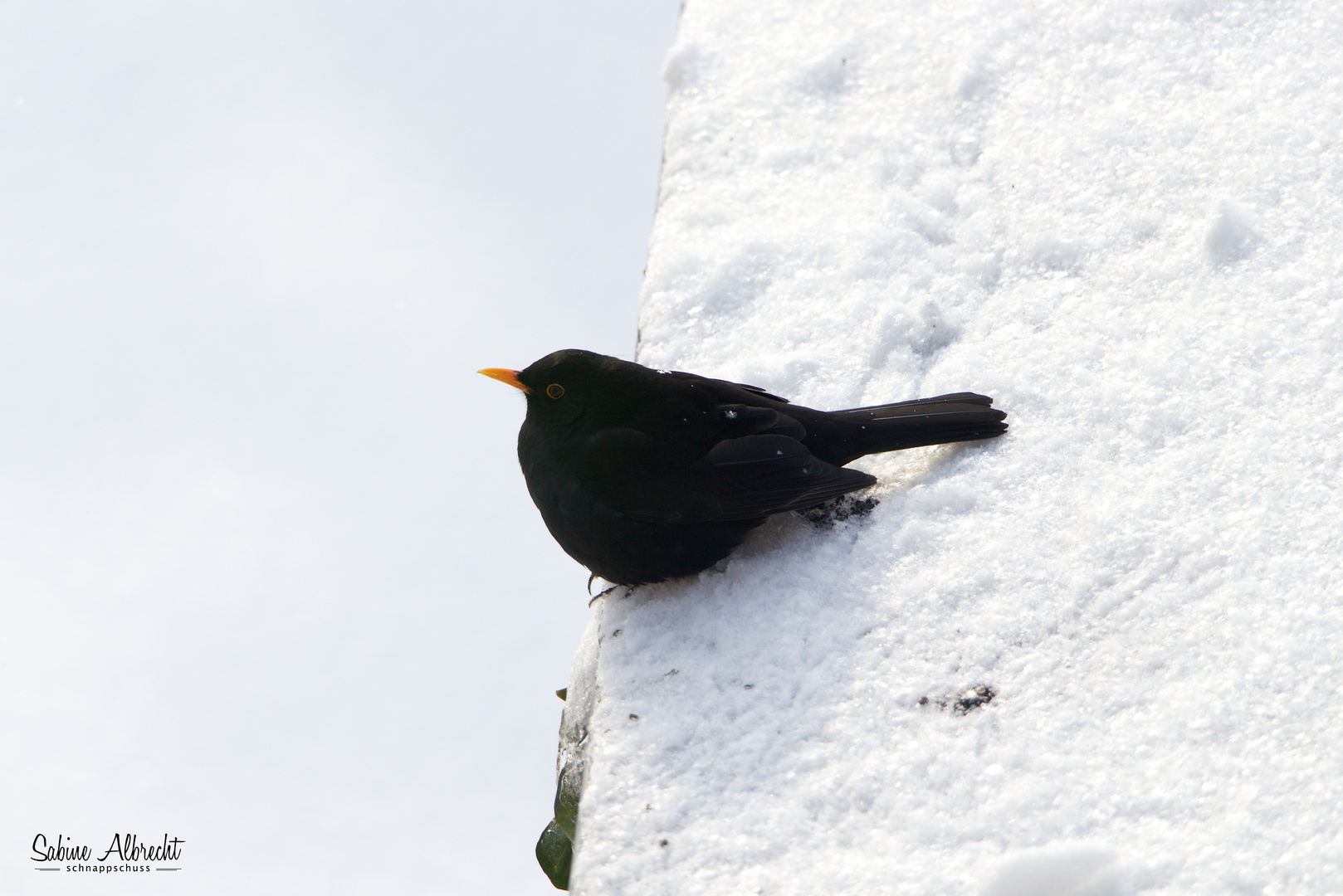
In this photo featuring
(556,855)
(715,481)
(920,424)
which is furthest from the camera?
(556,855)

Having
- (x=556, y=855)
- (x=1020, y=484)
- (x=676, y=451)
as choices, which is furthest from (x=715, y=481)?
(x=556, y=855)

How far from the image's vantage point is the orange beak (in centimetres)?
269

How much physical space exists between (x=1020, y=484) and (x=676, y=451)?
0.85 metres

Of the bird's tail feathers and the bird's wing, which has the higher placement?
the bird's tail feathers

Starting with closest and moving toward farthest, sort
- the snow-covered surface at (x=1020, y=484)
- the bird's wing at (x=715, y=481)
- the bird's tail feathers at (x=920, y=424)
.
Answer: the snow-covered surface at (x=1020, y=484) → the bird's wing at (x=715, y=481) → the bird's tail feathers at (x=920, y=424)

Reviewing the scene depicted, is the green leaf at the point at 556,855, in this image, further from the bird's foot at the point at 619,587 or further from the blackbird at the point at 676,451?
the blackbird at the point at 676,451

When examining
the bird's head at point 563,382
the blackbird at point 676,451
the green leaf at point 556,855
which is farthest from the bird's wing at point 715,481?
the green leaf at point 556,855

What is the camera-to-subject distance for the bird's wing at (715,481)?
2428 millimetres

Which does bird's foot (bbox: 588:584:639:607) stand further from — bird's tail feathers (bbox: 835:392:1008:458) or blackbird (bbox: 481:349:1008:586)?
bird's tail feathers (bbox: 835:392:1008:458)

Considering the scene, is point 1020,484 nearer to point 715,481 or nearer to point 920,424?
point 920,424

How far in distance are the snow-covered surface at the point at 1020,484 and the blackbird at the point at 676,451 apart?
0.44 ft

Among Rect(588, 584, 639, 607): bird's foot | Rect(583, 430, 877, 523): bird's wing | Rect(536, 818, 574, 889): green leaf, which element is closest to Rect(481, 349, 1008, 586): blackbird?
Rect(583, 430, 877, 523): bird's wing

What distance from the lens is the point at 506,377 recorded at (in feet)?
8.91

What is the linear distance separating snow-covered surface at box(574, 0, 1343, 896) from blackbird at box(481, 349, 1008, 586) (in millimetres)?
133
